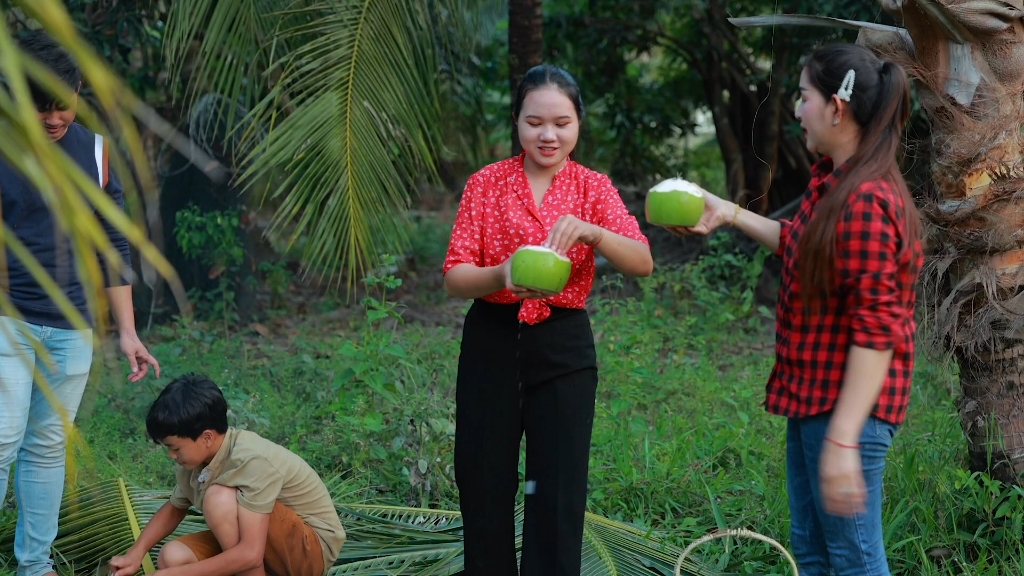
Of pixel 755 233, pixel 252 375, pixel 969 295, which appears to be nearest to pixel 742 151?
pixel 252 375

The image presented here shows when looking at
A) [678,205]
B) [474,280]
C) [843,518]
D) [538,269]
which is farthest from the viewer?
[474,280]

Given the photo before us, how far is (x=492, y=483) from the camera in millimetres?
2775

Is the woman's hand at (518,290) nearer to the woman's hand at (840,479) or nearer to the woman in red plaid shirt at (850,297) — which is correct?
the woman in red plaid shirt at (850,297)

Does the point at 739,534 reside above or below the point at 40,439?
below

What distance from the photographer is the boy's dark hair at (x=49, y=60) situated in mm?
2785

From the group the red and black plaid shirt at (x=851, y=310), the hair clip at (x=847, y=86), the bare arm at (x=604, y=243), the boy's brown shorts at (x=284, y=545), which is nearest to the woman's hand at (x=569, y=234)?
the bare arm at (x=604, y=243)

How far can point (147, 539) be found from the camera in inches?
118

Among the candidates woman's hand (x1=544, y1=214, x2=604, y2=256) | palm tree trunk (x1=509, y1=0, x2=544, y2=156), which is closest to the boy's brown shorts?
woman's hand (x1=544, y1=214, x2=604, y2=256)

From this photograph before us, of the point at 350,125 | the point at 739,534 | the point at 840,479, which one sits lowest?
the point at 739,534

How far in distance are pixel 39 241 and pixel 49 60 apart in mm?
498

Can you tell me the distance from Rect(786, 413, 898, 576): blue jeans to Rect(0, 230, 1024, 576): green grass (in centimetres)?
95

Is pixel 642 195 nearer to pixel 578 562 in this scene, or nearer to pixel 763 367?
pixel 763 367

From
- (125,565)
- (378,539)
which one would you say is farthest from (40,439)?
(378,539)

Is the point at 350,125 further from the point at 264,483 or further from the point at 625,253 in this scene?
the point at 625,253
